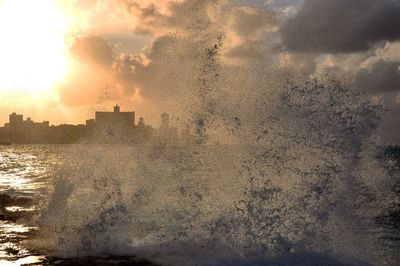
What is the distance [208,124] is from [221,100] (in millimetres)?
1364

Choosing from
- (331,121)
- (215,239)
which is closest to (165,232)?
(215,239)

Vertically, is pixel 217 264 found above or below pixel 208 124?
below

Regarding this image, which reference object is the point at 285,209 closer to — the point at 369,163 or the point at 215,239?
the point at 215,239

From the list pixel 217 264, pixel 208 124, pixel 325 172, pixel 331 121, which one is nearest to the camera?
pixel 217 264

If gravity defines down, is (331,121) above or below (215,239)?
above

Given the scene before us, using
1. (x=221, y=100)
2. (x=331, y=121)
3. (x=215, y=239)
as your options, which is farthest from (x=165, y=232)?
(x=331, y=121)

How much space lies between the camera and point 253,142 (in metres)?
18.2

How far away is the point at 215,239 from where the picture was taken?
15102 mm

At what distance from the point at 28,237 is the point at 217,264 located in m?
7.67

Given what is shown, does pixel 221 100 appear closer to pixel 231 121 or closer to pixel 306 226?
pixel 231 121

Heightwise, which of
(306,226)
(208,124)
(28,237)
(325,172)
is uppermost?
(208,124)

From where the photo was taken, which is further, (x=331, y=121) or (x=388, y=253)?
(x=331, y=121)

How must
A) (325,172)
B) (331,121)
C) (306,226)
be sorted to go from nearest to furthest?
(306,226) < (325,172) < (331,121)

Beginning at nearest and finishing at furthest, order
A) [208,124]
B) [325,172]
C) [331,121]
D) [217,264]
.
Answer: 1. [217,264]
2. [325,172]
3. [331,121]
4. [208,124]
